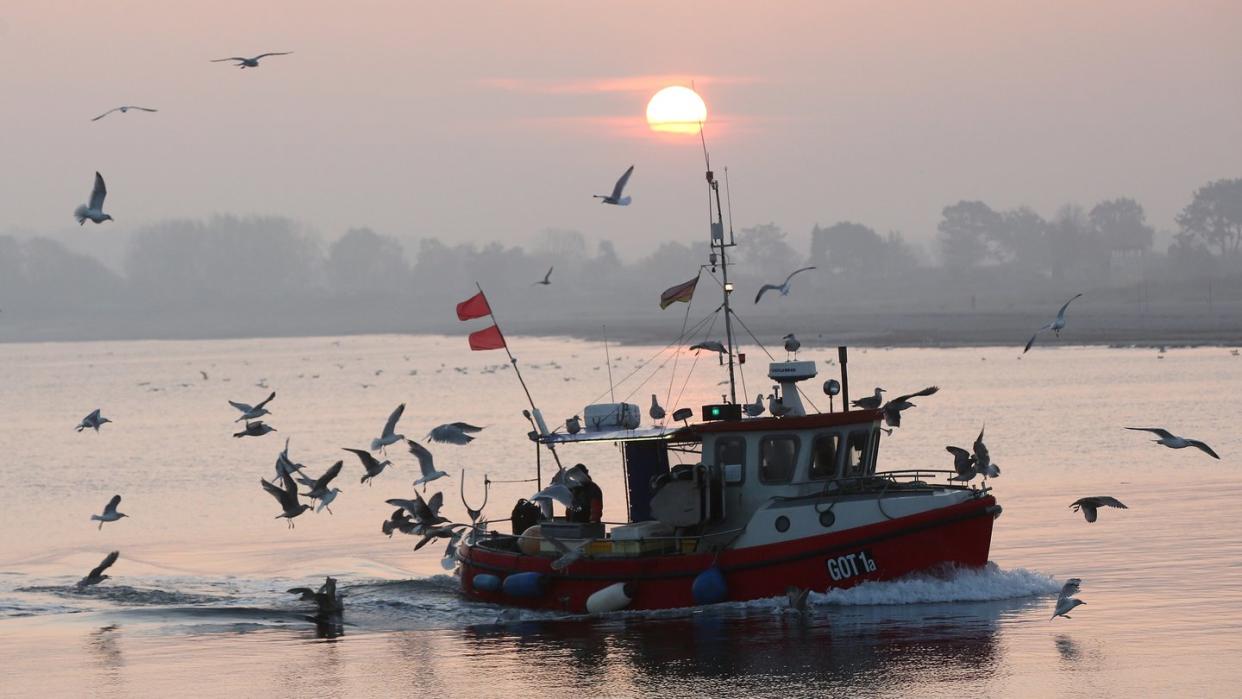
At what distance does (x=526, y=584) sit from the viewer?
88.0 feet

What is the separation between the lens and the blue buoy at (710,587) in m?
25.1

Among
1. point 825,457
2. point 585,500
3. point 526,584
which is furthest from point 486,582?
point 825,457

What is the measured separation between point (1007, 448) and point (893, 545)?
74.6 feet

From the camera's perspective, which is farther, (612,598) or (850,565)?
(612,598)

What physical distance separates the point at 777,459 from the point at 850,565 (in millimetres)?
1961

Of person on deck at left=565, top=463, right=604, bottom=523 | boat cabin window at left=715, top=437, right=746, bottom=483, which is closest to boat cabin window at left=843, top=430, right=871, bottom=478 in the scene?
boat cabin window at left=715, top=437, right=746, bottom=483

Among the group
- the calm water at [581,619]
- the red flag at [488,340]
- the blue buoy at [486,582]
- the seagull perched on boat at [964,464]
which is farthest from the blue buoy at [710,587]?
the red flag at [488,340]

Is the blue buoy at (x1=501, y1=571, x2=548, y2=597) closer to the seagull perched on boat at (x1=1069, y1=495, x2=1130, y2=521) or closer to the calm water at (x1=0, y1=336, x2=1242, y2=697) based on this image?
the calm water at (x1=0, y1=336, x2=1242, y2=697)

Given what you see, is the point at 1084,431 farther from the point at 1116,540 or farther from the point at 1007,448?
the point at 1116,540

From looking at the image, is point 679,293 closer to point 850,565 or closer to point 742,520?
point 742,520

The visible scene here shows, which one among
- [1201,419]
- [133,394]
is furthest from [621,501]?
[133,394]

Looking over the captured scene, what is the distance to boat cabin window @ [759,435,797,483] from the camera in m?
26.0

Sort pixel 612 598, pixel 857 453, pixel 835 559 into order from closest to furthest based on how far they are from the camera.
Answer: pixel 835 559, pixel 612 598, pixel 857 453

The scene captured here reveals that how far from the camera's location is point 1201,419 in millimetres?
52500
